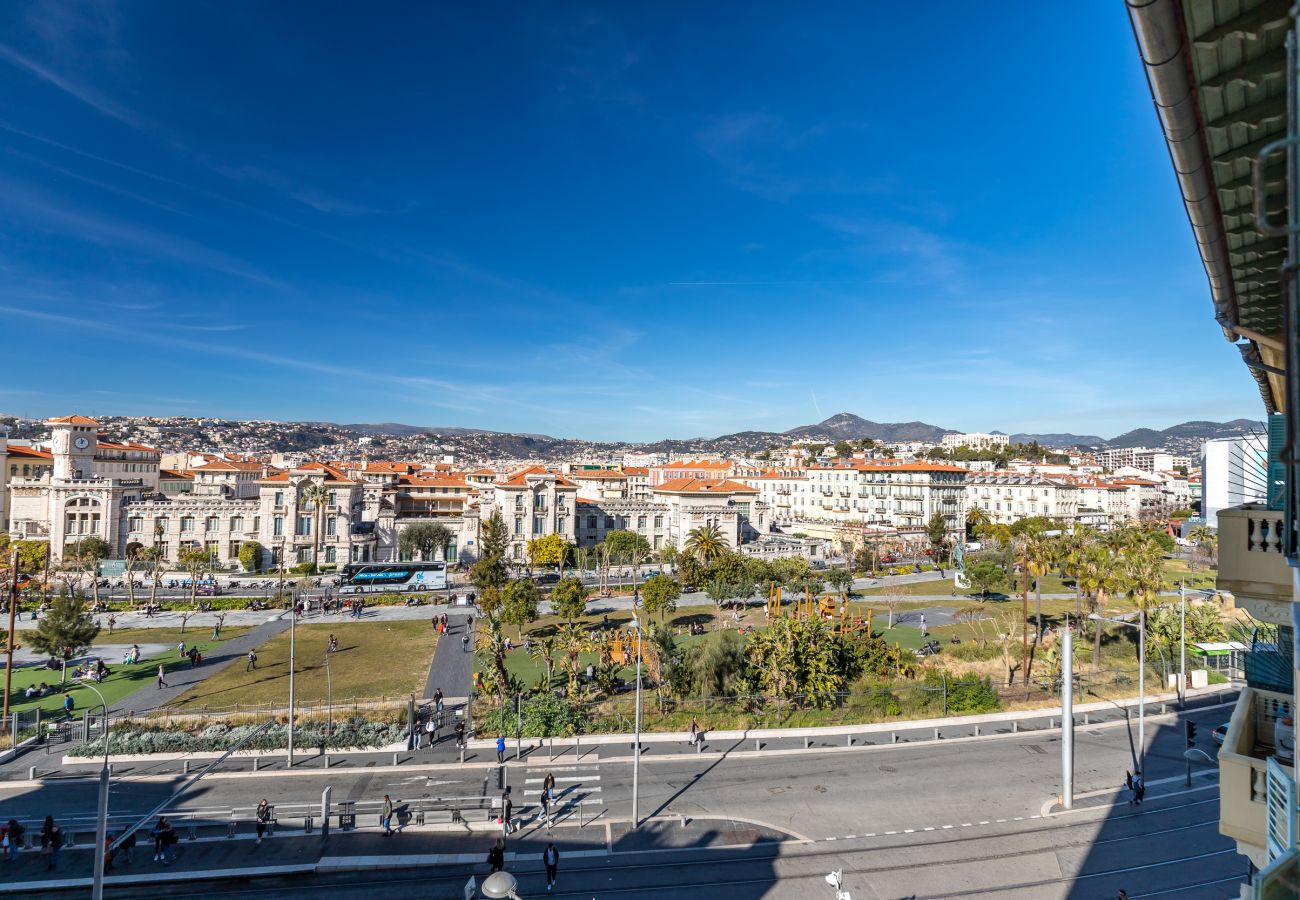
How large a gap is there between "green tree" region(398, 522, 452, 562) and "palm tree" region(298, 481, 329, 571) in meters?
7.75

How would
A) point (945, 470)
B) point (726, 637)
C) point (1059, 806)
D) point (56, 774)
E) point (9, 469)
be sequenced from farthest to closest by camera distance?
point (945, 470), point (9, 469), point (726, 637), point (56, 774), point (1059, 806)

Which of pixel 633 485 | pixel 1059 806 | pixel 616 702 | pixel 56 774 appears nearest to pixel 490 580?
pixel 616 702

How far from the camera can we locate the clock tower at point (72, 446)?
76375 mm

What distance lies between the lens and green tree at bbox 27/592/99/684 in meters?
32.2

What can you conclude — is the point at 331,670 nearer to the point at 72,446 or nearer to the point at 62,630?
the point at 62,630

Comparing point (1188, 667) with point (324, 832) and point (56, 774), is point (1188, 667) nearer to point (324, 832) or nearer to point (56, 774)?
point (324, 832)

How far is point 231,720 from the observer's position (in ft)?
93.1

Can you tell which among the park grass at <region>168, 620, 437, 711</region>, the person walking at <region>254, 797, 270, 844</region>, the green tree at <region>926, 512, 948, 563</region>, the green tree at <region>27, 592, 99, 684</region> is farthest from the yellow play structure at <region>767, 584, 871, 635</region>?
the green tree at <region>926, 512, 948, 563</region>

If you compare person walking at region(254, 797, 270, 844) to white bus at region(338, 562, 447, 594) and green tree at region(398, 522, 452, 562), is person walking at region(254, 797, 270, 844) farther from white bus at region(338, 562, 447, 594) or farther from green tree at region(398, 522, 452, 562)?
green tree at region(398, 522, 452, 562)

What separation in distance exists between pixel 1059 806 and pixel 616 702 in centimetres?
1696

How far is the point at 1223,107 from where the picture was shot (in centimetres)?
591

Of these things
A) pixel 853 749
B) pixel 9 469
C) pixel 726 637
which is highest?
pixel 9 469

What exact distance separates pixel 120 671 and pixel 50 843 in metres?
20.9

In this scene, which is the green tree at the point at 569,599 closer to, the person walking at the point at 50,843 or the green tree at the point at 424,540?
the person walking at the point at 50,843
